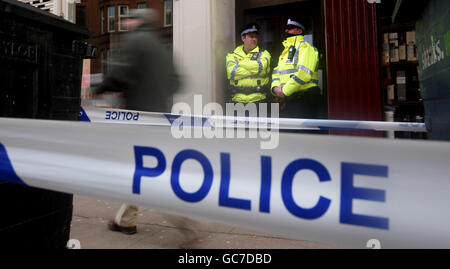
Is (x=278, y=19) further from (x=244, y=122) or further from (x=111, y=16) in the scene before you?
(x=111, y=16)

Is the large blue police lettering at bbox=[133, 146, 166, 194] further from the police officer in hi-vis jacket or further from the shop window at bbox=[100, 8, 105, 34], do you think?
the shop window at bbox=[100, 8, 105, 34]

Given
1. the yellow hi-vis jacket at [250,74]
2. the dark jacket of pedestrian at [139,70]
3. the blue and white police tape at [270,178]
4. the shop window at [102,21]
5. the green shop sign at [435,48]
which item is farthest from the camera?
the shop window at [102,21]

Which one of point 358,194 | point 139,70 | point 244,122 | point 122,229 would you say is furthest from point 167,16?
point 358,194

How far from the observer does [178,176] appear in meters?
1.40

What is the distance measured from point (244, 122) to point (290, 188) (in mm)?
4062

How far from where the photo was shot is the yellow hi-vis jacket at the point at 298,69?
5.08m

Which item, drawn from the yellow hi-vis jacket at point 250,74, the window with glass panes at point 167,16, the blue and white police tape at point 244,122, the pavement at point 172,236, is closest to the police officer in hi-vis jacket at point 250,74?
the yellow hi-vis jacket at point 250,74

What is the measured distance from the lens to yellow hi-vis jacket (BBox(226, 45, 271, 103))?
570 cm

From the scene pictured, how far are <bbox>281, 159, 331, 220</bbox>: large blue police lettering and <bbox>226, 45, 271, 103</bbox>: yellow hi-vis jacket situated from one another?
4.57 m

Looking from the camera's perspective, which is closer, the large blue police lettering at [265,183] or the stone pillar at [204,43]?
the large blue police lettering at [265,183]
